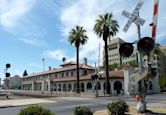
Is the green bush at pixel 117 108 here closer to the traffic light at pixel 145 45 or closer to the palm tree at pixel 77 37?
the traffic light at pixel 145 45

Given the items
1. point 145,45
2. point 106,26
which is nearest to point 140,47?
point 145,45

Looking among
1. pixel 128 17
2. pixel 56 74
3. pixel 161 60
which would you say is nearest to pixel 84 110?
pixel 128 17

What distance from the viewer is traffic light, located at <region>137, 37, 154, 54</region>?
49.1ft

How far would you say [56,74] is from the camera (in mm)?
88438

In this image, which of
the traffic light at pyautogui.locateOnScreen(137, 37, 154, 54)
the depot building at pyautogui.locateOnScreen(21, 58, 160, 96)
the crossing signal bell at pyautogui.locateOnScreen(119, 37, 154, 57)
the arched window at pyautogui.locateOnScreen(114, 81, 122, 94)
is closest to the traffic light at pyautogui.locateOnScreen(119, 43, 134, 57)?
the crossing signal bell at pyautogui.locateOnScreen(119, 37, 154, 57)

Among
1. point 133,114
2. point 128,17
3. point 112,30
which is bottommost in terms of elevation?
point 133,114

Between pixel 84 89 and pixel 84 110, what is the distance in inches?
2172

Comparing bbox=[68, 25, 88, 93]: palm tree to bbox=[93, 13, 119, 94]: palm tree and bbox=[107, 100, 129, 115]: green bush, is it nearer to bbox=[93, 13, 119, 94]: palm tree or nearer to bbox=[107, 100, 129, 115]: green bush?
bbox=[93, 13, 119, 94]: palm tree

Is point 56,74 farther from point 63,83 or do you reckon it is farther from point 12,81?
point 12,81

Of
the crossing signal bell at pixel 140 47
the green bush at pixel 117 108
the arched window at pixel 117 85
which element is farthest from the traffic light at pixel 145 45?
the arched window at pixel 117 85

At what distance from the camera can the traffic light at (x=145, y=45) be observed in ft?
49.1

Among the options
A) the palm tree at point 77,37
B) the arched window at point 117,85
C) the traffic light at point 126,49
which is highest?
the palm tree at point 77,37

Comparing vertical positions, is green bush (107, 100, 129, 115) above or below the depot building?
below

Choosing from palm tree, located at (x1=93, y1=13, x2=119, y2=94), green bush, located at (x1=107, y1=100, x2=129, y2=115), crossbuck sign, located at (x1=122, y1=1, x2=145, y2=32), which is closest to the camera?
crossbuck sign, located at (x1=122, y1=1, x2=145, y2=32)
